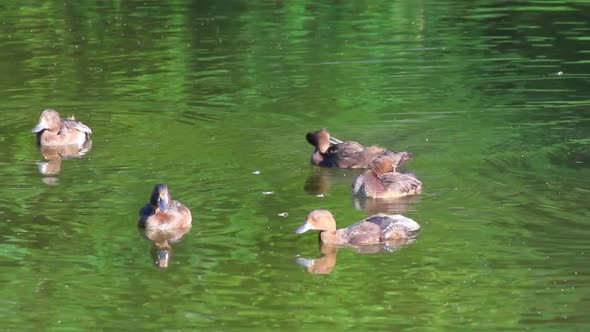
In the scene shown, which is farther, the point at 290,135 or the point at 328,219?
the point at 290,135

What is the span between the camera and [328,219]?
12172mm

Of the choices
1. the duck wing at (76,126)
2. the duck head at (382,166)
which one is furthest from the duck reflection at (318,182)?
the duck wing at (76,126)

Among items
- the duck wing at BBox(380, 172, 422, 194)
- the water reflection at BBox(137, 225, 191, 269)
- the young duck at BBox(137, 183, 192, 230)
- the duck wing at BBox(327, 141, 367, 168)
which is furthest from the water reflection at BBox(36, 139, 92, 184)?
the duck wing at BBox(380, 172, 422, 194)

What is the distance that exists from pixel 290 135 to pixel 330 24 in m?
10.00

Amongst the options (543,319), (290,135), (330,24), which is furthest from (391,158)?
(330,24)

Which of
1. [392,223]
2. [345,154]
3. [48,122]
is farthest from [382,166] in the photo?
[48,122]

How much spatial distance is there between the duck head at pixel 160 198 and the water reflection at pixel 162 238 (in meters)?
0.23

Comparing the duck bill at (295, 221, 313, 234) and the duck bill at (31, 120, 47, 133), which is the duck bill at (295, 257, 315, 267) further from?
the duck bill at (31, 120, 47, 133)

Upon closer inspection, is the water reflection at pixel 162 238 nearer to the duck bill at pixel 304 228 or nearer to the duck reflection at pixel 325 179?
the duck bill at pixel 304 228

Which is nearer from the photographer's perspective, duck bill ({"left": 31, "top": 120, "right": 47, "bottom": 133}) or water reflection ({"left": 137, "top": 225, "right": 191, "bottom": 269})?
water reflection ({"left": 137, "top": 225, "right": 191, "bottom": 269})

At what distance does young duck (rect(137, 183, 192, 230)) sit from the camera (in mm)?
12727

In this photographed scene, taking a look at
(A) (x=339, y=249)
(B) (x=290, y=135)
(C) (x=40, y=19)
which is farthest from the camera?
(C) (x=40, y=19)

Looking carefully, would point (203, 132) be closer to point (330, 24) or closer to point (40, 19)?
point (330, 24)

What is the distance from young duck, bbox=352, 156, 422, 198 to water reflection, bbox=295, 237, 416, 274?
1598 mm
